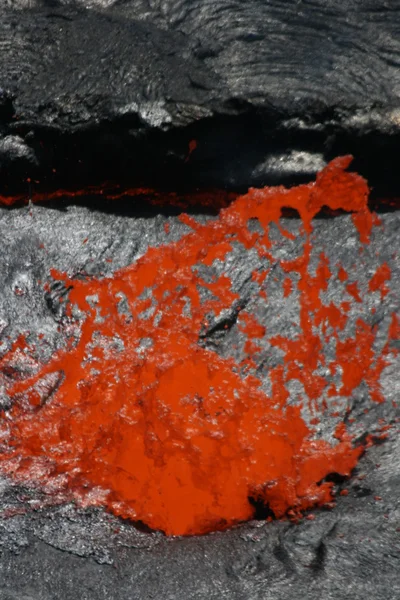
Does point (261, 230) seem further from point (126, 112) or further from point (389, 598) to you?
point (389, 598)

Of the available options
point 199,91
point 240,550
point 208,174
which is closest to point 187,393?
point 240,550

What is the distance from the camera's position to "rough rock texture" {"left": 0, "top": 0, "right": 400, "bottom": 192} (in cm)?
448

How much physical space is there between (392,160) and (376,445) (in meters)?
1.88

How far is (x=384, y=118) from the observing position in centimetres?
440

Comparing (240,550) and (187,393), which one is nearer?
(240,550)

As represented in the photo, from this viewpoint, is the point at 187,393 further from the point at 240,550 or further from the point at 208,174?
the point at 208,174

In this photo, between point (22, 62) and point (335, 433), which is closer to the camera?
point (335, 433)

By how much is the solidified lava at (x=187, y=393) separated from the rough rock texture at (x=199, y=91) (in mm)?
212

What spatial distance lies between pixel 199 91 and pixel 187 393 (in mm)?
1742

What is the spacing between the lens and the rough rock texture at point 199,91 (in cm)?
448

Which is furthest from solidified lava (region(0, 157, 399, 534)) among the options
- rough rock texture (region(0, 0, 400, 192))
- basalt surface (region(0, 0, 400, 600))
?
rough rock texture (region(0, 0, 400, 192))

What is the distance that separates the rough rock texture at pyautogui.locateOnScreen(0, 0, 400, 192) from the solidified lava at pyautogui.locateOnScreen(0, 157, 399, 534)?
0.21 metres

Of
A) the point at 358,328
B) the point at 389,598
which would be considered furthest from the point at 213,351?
the point at 389,598

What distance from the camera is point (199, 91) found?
461 centimetres
